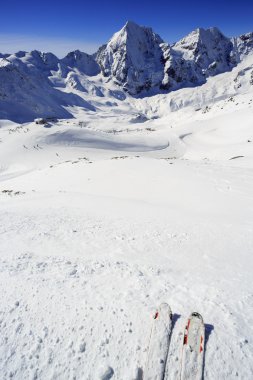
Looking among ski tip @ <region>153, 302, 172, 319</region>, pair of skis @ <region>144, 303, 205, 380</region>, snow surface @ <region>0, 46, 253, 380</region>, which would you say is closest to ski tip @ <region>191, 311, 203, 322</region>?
pair of skis @ <region>144, 303, 205, 380</region>

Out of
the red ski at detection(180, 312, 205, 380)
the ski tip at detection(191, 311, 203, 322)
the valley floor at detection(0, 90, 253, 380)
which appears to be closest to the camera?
the red ski at detection(180, 312, 205, 380)

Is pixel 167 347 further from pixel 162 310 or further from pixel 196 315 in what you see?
pixel 196 315

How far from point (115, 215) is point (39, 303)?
6.92 meters

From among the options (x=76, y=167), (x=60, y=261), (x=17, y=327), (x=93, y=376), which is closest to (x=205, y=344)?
(x=93, y=376)

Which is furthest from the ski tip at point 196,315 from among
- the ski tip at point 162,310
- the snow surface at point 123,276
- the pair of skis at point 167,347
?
the ski tip at point 162,310

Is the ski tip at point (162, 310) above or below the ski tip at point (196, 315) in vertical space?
above

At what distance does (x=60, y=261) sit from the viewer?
8656 millimetres

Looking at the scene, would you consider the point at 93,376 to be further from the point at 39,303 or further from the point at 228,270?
the point at 228,270

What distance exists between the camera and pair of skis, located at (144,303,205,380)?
208 inches

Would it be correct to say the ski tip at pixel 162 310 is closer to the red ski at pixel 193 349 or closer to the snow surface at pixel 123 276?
the snow surface at pixel 123 276

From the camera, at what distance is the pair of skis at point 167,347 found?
5.29 metres

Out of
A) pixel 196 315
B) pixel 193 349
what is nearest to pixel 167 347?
pixel 193 349

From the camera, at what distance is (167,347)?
18.7ft

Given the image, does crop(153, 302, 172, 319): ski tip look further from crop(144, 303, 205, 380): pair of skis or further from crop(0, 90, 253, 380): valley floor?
crop(0, 90, 253, 380): valley floor
